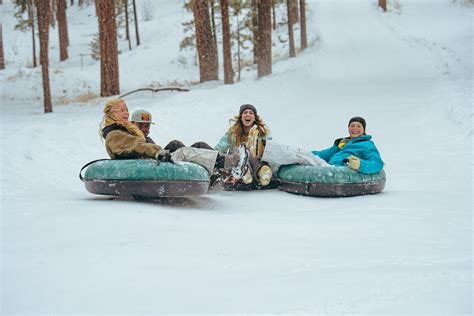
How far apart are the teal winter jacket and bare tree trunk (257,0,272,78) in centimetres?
1260

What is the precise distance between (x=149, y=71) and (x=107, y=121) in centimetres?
2560

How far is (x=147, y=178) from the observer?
5.83 meters

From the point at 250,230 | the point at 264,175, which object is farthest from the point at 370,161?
the point at 250,230

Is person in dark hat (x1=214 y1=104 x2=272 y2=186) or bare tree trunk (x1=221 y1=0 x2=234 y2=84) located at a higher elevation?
bare tree trunk (x1=221 y1=0 x2=234 y2=84)

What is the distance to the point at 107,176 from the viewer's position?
5.96 meters

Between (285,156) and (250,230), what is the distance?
2.46m

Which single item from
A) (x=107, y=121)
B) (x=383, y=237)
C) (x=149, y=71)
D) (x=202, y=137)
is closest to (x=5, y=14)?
(x=149, y=71)

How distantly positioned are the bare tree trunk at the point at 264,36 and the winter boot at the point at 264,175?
1320cm

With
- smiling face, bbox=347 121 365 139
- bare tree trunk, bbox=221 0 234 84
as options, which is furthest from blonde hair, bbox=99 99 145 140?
bare tree trunk, bbox=221 0 234 84

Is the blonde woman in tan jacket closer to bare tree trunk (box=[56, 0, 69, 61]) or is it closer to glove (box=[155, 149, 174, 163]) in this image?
glove (box=[155, 149, 174, 163])

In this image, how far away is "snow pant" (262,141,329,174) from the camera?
7.16m

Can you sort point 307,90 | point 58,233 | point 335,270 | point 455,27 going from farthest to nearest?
1. point 455,27
2. point 307,90
3. point 58,233
4. point 335,270

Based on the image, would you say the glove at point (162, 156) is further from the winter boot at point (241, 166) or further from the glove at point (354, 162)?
the glove at point (354, 162)

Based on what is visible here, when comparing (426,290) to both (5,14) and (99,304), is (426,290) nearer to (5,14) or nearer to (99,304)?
(99,304)
